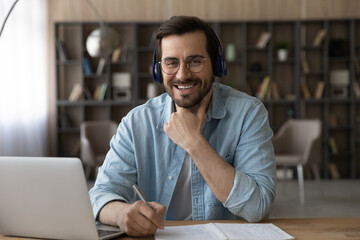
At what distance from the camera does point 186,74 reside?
1631 mm

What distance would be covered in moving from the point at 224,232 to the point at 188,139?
0.38m

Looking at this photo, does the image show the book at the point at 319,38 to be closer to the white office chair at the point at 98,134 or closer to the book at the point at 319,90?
the book at the point at 319,90

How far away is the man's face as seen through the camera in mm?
1631

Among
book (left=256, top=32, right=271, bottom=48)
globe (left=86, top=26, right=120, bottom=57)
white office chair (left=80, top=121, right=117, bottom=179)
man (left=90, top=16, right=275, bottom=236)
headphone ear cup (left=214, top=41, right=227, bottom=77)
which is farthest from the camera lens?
book (left=256, top=32, right=271, bottom=48)

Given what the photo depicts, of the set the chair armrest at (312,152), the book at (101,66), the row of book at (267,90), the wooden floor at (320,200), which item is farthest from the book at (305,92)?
the book at (101,66)

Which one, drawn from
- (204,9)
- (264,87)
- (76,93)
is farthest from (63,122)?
(264,87)

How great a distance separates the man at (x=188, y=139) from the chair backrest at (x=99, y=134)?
3906 mm

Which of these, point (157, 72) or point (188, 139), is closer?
point (188, 139)

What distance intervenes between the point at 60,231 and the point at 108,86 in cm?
544

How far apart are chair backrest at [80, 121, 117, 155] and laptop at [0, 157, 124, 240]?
442 centimetres

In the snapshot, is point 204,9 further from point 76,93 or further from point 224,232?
point 224,232

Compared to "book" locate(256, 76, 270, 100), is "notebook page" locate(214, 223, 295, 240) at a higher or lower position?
lower

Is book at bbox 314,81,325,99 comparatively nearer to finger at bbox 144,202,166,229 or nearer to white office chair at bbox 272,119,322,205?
white office chair at bbox 272,119,322,205

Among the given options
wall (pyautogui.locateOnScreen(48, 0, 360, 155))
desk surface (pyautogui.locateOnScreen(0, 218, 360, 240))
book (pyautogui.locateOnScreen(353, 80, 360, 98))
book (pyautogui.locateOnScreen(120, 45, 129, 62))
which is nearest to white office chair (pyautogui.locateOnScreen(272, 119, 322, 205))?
book (pyautogui.locateOnScreen(353, 80, 360, 98))
